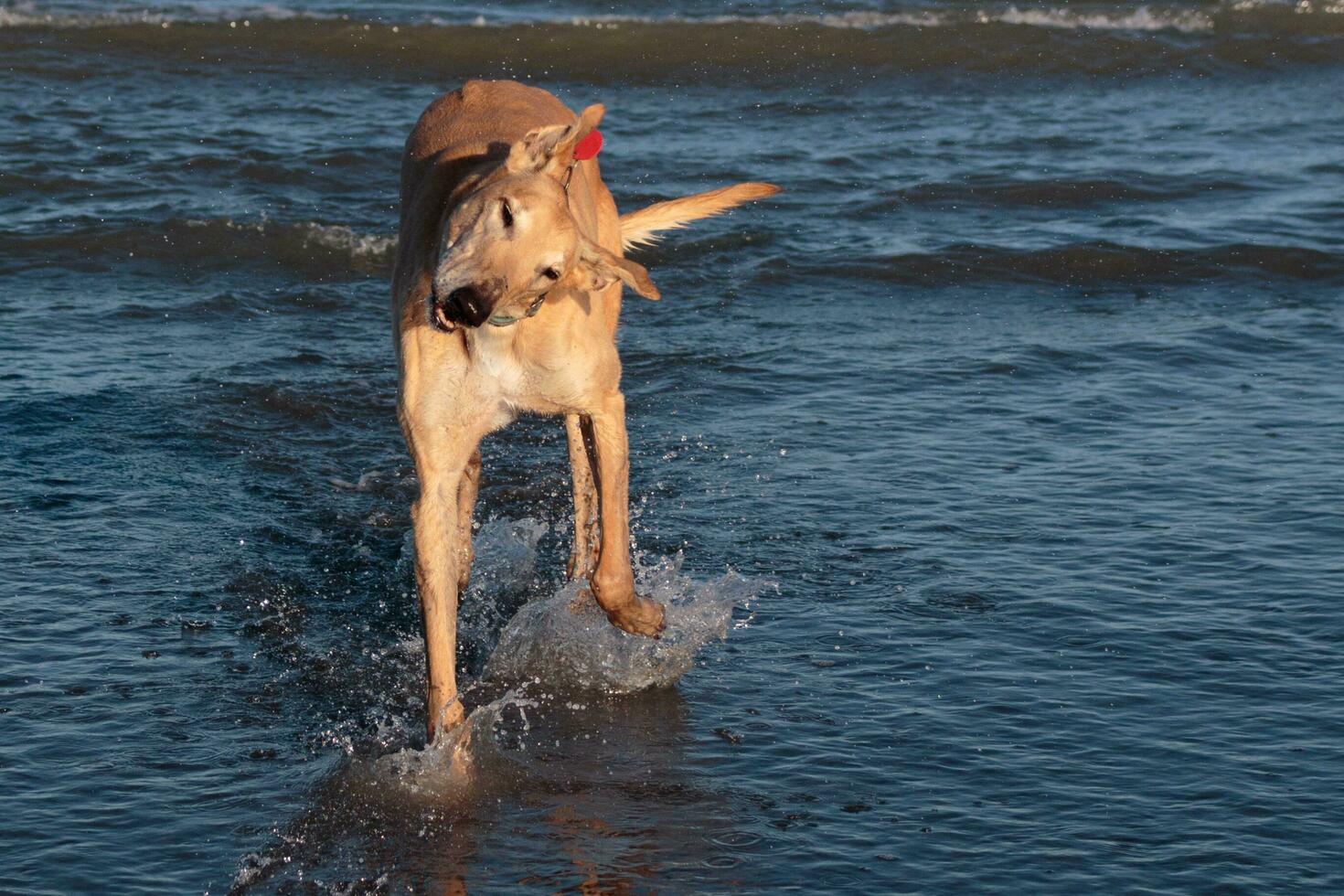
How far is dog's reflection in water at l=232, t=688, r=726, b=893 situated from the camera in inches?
177

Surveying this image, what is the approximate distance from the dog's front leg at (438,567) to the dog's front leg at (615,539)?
0.53 metres

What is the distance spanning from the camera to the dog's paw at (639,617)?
18.5 ft

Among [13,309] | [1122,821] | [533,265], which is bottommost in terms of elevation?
[1122,821]

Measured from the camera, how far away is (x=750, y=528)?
23.0 ft

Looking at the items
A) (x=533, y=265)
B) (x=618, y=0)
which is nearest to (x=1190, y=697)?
(x=533, y=265)

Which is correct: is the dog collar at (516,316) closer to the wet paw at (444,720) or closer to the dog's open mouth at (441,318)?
the dog's open mouth at (441,318)

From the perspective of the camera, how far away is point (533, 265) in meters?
4.48

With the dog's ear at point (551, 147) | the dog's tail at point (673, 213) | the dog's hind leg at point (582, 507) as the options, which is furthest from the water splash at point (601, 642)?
the dog's ear at point (551, 147)

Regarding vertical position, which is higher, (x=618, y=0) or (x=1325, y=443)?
(x=618, y=0)

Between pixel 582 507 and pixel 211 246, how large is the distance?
19.4ft

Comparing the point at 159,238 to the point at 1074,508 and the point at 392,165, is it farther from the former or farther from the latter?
the point at 1074,508

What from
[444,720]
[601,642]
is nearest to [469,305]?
[444,720]

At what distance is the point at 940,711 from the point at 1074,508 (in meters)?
1.93

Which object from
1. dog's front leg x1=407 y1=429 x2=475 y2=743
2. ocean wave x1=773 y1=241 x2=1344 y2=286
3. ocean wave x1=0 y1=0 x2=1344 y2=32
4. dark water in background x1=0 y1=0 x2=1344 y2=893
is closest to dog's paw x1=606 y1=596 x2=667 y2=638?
dark water in background x1=0 y1=0 x2=1344 y2=893
